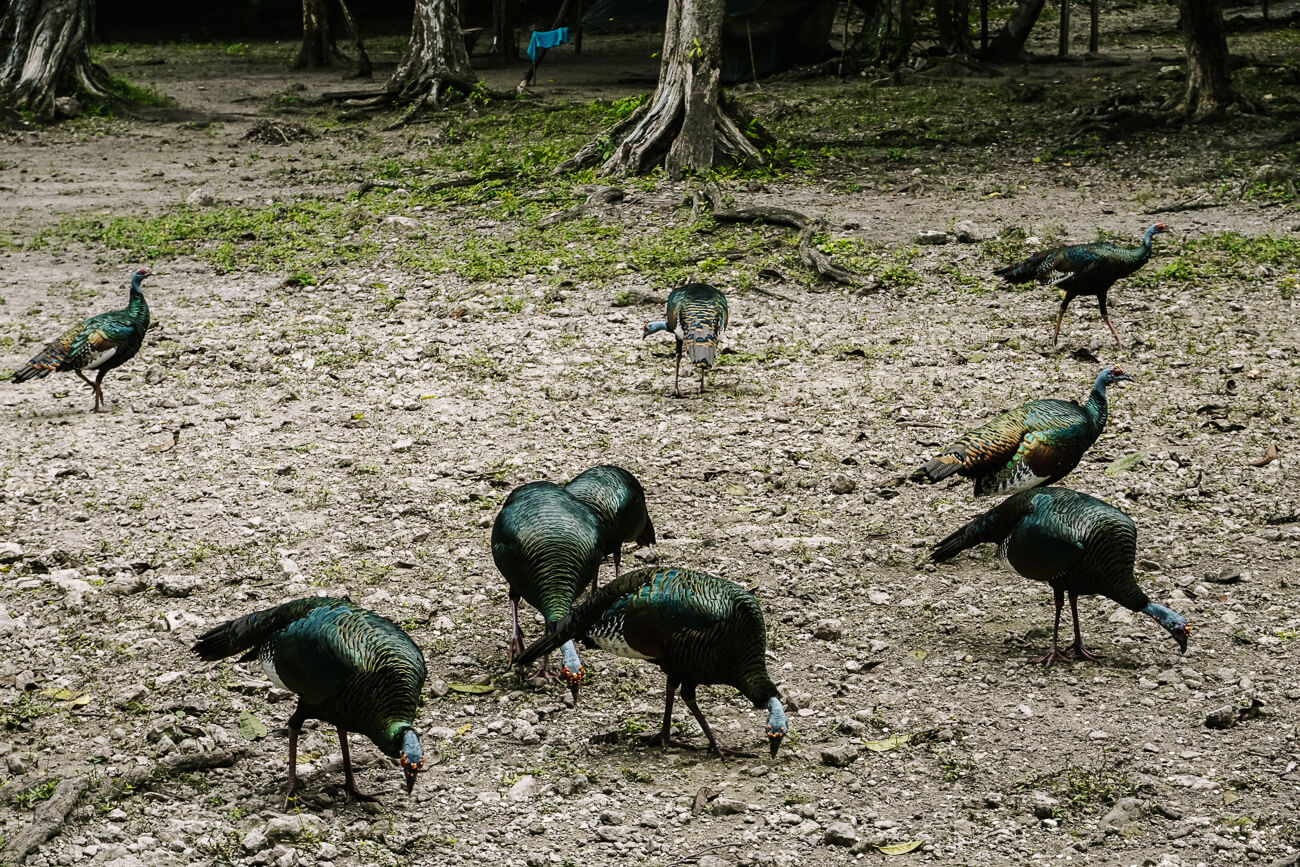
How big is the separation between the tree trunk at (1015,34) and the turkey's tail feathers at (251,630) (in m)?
19.4

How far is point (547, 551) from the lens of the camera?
5551mm

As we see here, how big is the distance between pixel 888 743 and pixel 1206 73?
13144 mm

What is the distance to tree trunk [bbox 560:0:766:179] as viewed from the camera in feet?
47.6

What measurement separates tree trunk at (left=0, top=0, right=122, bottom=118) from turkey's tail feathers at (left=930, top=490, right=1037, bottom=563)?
1814cm

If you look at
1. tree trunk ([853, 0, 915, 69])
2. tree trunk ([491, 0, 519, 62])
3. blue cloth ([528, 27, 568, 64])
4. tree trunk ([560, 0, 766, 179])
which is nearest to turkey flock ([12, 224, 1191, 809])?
tree trunk ([560, 0, 766, 179])

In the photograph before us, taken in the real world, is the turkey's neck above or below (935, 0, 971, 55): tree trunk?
below

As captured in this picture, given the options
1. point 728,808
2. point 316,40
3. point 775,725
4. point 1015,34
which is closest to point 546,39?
point 316,40

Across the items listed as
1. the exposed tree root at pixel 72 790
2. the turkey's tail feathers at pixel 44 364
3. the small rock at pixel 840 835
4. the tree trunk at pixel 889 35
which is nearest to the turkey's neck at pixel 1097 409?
the small rock at pixel 840 835

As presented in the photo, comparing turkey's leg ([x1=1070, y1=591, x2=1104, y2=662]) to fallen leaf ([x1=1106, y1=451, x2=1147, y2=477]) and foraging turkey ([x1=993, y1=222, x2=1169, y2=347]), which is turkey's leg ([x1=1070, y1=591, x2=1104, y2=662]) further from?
foraging turkey ([x1=993, y1=222, x2=1169, y2=347])

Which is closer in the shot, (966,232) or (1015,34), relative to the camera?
(966,232)

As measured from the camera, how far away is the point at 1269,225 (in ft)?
39.4

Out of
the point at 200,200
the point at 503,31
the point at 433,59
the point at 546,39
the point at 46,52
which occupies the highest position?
the point at 503,31

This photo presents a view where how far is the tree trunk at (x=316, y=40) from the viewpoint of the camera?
25.3 metres

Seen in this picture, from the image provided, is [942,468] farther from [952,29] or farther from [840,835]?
[952,29]
